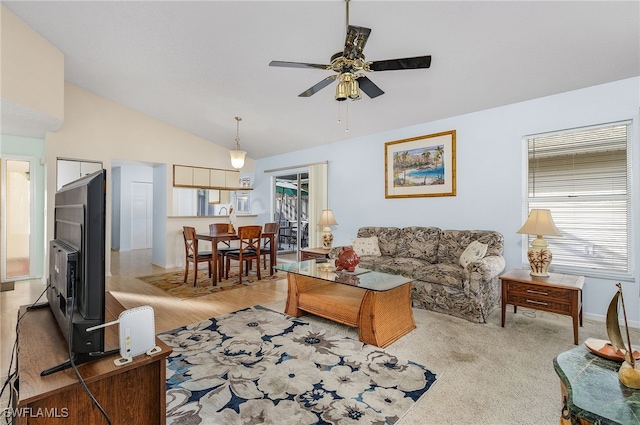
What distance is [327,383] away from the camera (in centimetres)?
199

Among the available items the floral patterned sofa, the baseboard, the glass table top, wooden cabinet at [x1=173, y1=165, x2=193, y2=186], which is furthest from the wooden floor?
wooden cabinet at [x1=173, y1=165, x2=193, y2=186]

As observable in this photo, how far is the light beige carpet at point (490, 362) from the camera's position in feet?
5.58

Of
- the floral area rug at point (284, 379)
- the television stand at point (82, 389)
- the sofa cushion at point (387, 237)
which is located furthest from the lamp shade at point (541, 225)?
the television stand at point (82, 389)

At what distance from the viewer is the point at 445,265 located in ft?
11.9

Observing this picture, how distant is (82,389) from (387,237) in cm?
397

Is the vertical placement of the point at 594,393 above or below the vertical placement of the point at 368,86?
below

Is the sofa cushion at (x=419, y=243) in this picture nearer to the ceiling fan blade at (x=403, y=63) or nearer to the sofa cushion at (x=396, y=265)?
the sofa cushion at (x=396, y=265)

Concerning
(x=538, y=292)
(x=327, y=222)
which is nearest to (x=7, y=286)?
(x=327, y=222)

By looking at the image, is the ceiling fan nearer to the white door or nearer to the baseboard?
the baseboard

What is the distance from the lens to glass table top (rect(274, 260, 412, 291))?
8.60 ft

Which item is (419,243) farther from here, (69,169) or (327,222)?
(69,169)

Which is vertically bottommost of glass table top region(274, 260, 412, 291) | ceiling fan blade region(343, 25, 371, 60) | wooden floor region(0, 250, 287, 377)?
wooden floor region(0, 250, 287, 377)

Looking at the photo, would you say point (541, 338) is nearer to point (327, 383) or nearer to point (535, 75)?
point (327, 383)

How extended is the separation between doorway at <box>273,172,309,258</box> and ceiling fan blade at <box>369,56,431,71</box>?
165 inches
